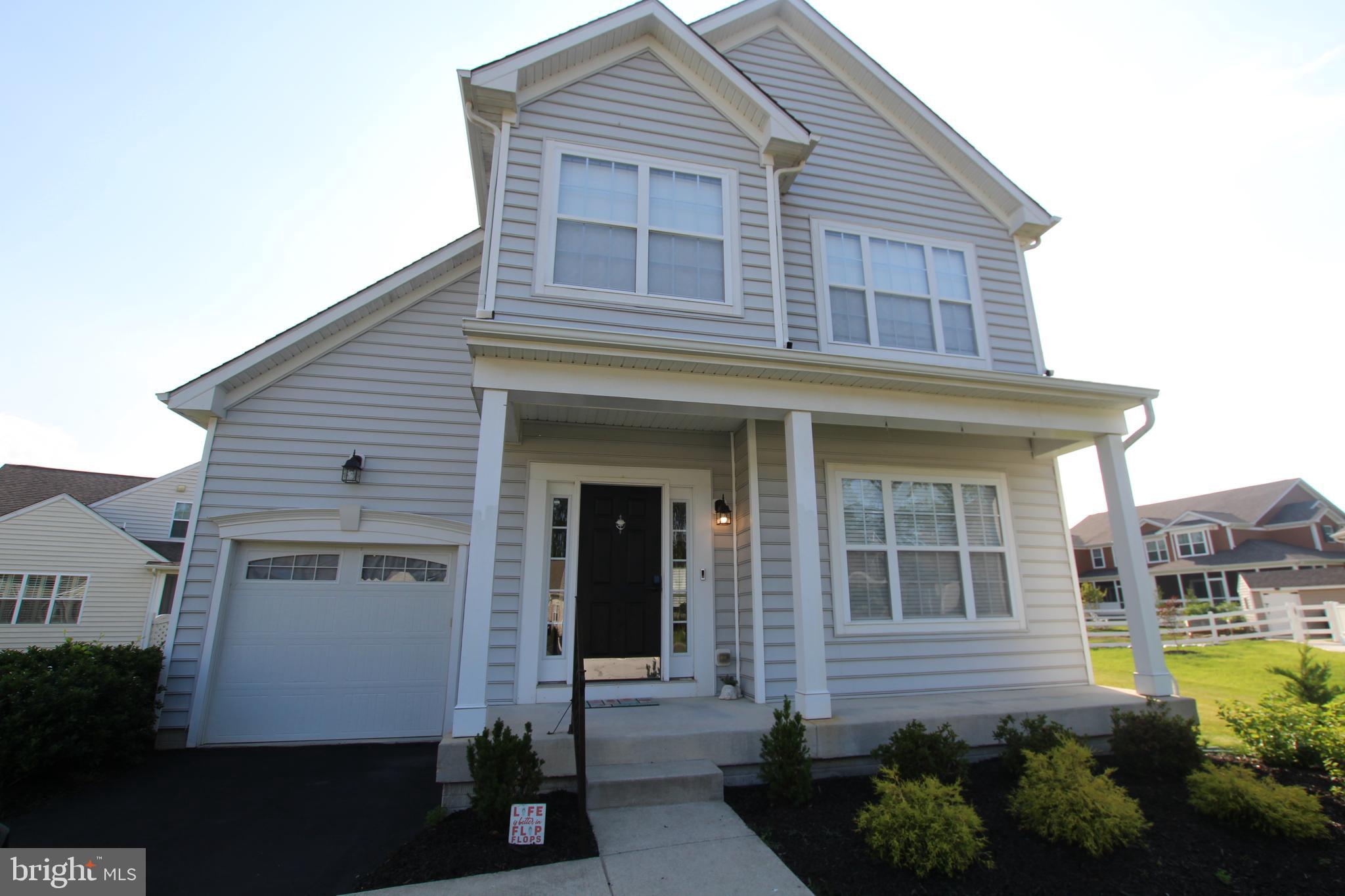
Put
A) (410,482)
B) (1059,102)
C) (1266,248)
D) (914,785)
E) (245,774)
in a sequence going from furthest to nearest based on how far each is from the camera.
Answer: (1266,248) < (1059,102) < (410,482) < (245,774) < (914,785)

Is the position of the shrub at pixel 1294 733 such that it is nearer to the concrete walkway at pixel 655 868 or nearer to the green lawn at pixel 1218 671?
the green lawn at pixel 1218 671

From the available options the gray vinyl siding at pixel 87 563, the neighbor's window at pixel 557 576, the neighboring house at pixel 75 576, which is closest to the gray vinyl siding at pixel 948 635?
the neighbor's window at pixel 557 576

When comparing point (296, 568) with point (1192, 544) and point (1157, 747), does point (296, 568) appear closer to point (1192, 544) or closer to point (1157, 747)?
point (1157, 747)

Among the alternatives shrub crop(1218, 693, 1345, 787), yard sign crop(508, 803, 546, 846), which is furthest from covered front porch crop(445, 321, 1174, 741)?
yard sign crop(508, 803, 546, 846)

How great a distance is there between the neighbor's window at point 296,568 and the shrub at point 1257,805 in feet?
24.5

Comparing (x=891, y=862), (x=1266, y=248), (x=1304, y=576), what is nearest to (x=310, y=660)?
(x=891, y=862)

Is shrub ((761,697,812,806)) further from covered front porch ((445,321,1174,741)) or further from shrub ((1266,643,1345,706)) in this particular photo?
shrub ((1266,643,1345,706))

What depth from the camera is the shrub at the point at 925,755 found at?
390 centimetres

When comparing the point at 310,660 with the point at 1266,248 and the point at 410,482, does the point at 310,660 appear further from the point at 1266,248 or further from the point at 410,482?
the point at 1266,248

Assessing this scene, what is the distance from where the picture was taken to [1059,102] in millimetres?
6988

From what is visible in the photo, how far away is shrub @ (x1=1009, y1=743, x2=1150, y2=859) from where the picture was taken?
3162 mm

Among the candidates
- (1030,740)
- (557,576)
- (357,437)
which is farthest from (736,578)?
(357,437)

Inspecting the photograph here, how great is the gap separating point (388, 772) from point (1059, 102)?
1000 cm

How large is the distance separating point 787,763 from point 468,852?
2.01m
